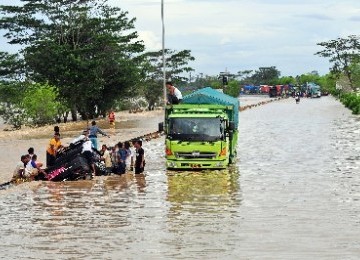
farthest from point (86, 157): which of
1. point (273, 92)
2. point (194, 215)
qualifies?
point (273, 92)

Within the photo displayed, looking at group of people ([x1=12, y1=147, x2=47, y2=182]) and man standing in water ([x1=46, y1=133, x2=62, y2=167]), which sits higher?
man standing in water ([x1=46, y1=133, x2=62, y2=167])

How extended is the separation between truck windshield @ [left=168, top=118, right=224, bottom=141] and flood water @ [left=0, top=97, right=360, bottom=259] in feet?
3.83

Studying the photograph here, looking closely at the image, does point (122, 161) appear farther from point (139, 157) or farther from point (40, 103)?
point (40, 103)

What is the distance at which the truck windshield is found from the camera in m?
24.6

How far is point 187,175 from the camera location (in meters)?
23.7

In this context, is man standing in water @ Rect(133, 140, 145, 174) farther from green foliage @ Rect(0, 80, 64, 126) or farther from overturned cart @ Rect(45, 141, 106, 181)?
green foliage @ Rect(0, 80, 64, 126)

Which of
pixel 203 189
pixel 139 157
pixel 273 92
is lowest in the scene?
pixel 203 189

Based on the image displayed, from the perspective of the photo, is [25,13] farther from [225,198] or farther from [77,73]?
[225,198]

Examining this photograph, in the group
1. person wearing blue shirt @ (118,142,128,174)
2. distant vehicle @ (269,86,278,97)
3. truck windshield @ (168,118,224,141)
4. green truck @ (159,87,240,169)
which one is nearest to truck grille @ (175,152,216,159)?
green truck @ (159,87,240,169)

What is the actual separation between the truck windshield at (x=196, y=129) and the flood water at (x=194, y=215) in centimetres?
117

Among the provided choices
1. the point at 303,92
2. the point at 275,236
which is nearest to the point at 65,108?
the point at 275,236

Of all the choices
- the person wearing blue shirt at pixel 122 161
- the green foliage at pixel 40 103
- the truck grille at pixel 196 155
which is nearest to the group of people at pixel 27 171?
the person wearing blue shirt at pixel 122 161

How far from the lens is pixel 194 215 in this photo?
15.9 meters

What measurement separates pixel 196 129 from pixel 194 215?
9.15 meters
